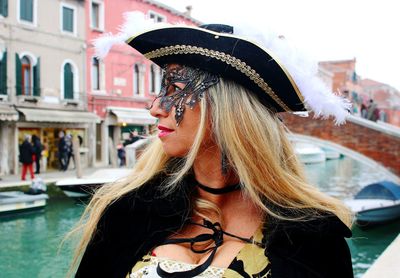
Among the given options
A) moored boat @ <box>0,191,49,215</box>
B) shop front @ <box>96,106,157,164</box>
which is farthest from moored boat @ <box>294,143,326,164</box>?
moored boat @ <box>0,191,49,215</box>

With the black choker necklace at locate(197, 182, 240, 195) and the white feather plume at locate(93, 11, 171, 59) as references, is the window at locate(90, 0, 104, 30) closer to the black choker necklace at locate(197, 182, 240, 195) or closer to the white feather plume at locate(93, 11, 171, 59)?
the white feather plume at locate(93, 11, 171, 59)

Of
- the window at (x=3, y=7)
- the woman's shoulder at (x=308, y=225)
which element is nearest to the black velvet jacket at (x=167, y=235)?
the woman's shoulder at (x=308, y=225)

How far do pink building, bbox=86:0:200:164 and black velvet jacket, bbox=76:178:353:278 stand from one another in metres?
10.5

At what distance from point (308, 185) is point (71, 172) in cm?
934

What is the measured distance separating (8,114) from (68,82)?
224cm

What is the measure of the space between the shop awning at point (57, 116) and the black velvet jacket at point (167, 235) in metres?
9.05

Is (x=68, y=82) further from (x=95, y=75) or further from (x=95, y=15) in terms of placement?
(x=95, y=15)

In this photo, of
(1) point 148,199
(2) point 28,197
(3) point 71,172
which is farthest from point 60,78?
(1) point 148,199

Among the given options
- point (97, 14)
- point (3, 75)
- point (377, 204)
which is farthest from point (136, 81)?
point (377, 204)

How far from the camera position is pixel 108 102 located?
12.0 metres

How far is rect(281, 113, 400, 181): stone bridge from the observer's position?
24.3 feet

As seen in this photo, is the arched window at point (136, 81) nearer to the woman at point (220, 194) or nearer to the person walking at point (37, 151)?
the person walking at point (37, 151)

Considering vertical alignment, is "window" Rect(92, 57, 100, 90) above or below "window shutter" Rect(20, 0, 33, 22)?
below

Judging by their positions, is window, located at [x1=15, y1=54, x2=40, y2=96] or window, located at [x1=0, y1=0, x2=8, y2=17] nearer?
window, located at [x1=0, y1=0, x2=8, y2=17]
